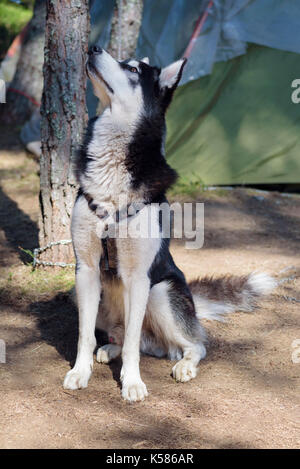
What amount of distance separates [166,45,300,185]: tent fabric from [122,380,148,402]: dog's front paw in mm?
4111

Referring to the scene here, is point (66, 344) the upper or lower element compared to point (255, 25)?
lower

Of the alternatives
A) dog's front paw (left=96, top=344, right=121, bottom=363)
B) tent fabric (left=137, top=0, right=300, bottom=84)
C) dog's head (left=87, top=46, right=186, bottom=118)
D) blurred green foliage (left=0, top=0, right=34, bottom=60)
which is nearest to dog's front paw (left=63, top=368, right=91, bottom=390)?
dog's front paw (left=96, top=344, right=121, bottom=363)

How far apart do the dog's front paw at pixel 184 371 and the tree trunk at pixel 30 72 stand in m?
5.93

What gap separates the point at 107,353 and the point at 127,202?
0.94 metres

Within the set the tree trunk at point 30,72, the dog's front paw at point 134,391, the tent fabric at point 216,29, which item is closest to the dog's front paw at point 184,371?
the dog's front paw at point 134,391

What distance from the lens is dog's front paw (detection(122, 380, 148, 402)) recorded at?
9.37 ft

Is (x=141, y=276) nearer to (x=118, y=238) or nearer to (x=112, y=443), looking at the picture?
(x=118, y=238)

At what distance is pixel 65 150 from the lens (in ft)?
14.1

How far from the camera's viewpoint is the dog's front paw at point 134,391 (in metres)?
2.86

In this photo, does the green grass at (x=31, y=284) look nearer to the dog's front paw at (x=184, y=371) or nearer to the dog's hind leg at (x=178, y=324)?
the dog's hind leg at (x=178, y=324)

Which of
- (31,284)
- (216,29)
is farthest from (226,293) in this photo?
(216,29)

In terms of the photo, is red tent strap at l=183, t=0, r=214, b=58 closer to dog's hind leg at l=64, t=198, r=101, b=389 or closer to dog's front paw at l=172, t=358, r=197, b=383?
dog's hind leg at l=64, t=198, r=101, b=389
